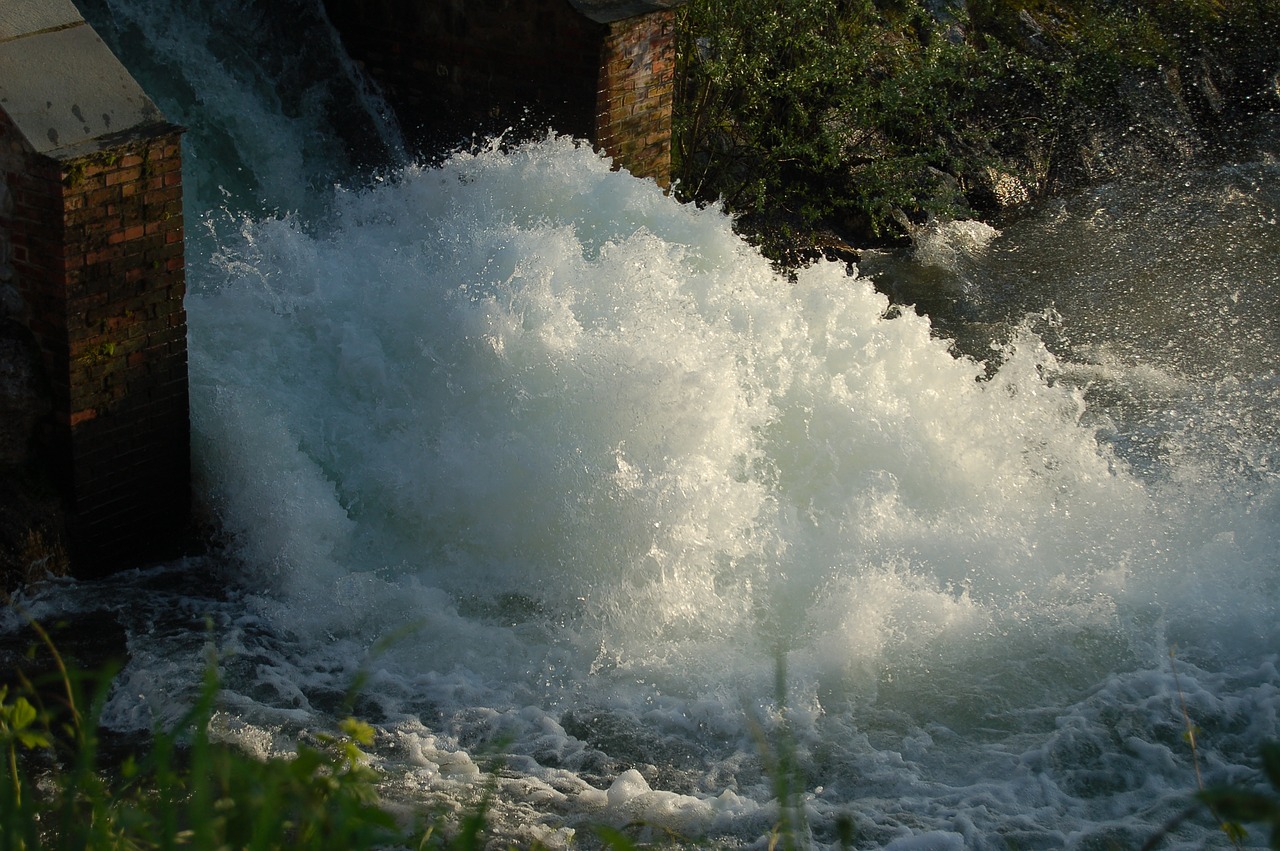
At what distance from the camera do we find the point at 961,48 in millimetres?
10625

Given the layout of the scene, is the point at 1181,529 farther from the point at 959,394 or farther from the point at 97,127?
the point at 97,127

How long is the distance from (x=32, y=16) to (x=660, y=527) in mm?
3263

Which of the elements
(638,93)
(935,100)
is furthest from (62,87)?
(935,100)

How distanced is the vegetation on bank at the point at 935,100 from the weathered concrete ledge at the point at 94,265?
4364 mm

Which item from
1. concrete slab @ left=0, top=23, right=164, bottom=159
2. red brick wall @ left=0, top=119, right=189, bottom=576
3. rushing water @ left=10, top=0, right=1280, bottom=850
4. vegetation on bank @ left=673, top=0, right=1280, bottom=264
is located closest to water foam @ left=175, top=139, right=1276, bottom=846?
rushing water @ left=10, top=0, right=1280, bottom=850

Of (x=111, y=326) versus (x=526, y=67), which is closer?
(x=111, y=326)

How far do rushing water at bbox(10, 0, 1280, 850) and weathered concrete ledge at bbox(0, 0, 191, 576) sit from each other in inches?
13.1

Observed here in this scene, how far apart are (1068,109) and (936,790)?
326 inches

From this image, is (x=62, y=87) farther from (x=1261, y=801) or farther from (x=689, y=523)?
(x=1261, y=801)

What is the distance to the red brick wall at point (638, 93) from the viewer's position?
26.1 ft

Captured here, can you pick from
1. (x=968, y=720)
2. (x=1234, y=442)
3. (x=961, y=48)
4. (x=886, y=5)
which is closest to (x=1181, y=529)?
(x=1234, y=442)

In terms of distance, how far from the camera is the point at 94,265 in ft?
17.4

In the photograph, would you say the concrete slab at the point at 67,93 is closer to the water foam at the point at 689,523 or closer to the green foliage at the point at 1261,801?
the water foam at the point at 689,523

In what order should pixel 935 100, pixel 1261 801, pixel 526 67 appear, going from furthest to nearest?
pixel 935 100 → pixel 526 67 → pixel 1261 801
